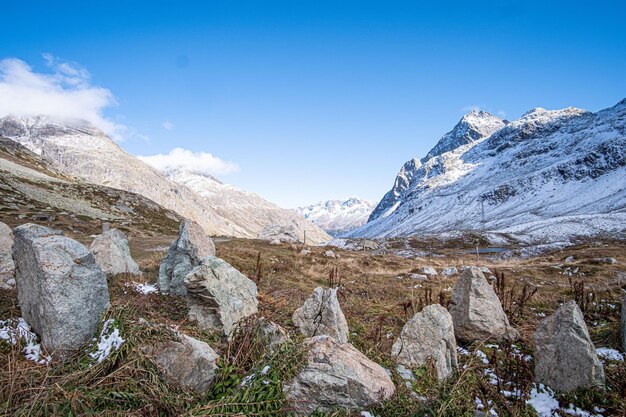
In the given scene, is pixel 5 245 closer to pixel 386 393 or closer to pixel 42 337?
pixel 42 337

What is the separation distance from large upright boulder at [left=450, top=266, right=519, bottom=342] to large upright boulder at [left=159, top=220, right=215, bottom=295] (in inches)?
311

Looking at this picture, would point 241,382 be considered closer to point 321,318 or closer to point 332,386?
point 332,386

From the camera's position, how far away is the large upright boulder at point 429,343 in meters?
7.59

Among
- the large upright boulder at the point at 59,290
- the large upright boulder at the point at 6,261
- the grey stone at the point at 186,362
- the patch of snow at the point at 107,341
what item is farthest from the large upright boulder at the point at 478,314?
the large upright boulder at the point at 6,261

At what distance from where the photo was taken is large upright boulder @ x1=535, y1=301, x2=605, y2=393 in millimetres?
6977

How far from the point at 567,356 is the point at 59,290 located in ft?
32.4

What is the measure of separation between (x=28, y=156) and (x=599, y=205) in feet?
A: 724

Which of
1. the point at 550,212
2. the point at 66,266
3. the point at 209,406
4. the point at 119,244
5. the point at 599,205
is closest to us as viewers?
the point at 209,406

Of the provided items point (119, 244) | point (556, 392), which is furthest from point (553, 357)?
point (119, 244)

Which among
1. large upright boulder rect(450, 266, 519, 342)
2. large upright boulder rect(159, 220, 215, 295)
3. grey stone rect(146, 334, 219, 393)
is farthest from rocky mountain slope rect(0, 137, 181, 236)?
large upright boulder rect(450, 266, 519, 342)

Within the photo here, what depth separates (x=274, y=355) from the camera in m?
5.82

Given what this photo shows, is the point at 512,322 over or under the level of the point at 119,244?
under

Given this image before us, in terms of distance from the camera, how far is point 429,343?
7.74 meters

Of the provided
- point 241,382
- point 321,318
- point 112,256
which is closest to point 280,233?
point 112,256
